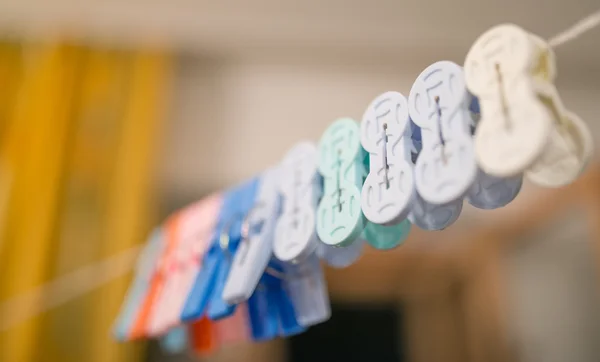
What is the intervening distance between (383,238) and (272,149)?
38.0 inches

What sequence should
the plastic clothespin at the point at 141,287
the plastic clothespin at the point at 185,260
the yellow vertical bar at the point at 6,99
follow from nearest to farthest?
the plastic clothespin at the point at 185,260
the plastic clothespin at the point at 141,287
the yellow vertical bar at the point at 6,99

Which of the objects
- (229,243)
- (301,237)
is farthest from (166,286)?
(301,237)

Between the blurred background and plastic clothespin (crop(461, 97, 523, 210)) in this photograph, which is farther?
the blurred background

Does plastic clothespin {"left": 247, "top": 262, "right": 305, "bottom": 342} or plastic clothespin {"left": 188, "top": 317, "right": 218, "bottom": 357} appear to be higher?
plastic clothespin {"left": 247, "top": 262, "right": 305, "bottom": 342}

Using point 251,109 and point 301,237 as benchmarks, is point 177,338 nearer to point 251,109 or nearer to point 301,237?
point 301,237

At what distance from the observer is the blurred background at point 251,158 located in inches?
47.4

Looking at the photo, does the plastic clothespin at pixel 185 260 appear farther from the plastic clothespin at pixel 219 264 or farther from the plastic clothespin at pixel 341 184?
the plastic clothespin at pixel 341 184

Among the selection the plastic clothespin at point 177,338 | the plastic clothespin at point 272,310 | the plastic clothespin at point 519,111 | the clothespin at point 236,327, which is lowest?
the plastic clothespin at point 177,338

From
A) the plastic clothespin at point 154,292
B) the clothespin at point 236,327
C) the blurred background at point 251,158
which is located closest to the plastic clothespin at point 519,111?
the clothespin at point 236,327

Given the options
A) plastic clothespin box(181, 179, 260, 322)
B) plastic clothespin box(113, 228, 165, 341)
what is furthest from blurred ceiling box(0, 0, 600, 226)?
plastic clothespin box(181, 179, 260, 322)

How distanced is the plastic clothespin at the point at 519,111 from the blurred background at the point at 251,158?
77 centimetres

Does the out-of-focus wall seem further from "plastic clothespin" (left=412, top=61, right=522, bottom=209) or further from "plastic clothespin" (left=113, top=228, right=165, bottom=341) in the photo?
"plastic clothespin" (left=412, top=61, right=522, bottom=209)

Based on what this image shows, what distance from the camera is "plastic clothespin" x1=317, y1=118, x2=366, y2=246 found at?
446 millimetres

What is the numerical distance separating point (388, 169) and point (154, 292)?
448 mm
